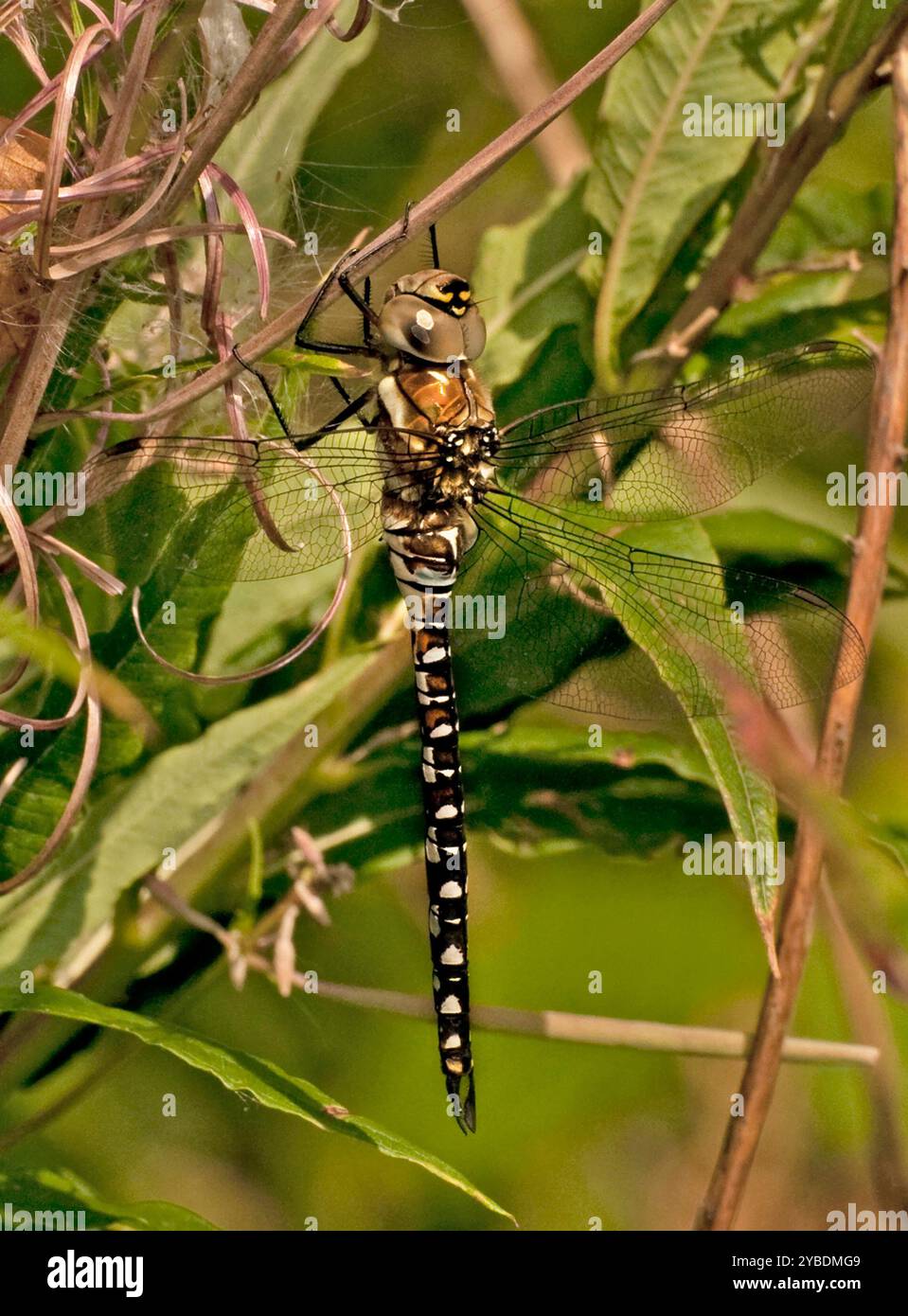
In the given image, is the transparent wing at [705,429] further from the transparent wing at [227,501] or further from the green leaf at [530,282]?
the transparent wing at [227,501]

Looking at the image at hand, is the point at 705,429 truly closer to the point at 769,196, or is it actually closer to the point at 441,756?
Result: the point at 769,196

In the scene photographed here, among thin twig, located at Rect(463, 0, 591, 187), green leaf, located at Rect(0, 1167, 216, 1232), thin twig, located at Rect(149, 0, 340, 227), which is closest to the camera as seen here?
thin twig, located at Rect(149, 0, 340, 227)

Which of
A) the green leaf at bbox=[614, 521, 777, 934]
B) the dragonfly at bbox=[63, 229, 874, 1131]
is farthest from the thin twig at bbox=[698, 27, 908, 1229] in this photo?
the green leaf at bbox=[614, 521, 777, 934]

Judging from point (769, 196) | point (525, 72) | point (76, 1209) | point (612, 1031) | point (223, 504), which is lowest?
point (76, 1209)

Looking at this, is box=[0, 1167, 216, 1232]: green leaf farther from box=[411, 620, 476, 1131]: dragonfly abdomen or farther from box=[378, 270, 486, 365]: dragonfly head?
box=[378, 270, 486, 365]: dragonfly head

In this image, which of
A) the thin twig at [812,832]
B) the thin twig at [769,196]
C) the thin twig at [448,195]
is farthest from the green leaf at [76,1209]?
the thin twig at [769,196]

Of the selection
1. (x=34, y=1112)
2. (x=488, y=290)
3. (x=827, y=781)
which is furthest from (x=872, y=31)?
(x=34, y=1112)

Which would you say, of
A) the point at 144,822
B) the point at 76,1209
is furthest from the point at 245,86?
the point at 76,1209
